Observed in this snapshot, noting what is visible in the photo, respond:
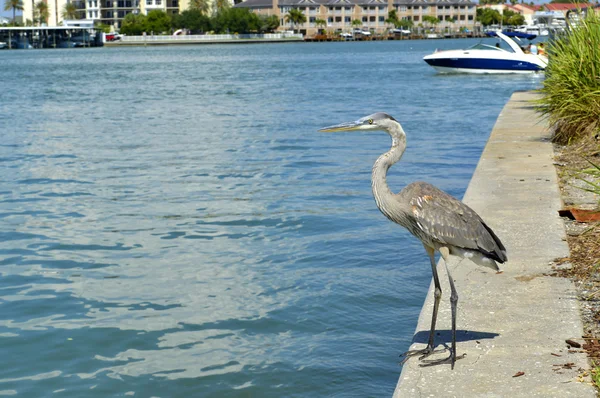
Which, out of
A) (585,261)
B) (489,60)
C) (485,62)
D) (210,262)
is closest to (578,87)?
(210,262)

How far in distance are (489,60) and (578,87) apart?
104 feet

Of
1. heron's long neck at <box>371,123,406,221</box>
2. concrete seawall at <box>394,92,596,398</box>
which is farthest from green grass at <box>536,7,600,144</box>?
heron's long neck at <box>371,123,406,221</box>

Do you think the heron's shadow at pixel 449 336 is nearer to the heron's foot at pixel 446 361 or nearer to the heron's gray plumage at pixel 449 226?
the heron's foot at pixel 446 361

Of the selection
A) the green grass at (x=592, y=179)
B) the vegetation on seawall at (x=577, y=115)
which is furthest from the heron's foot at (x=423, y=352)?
the vegetation on seawall at (x=577, y=115)

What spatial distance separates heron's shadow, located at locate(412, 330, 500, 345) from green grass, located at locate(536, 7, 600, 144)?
23.9 ft

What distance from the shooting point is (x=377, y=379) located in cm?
703

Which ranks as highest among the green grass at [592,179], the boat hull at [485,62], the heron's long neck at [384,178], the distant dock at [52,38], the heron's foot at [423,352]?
the distant dock at [52,38]

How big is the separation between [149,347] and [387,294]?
258cm

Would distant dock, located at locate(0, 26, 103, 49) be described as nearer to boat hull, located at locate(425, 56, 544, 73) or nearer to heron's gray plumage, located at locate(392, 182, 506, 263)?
boat hull, located at locate(425, 56, 544, 73)

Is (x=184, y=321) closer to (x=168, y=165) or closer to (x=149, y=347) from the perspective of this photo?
(x=149, y=347)

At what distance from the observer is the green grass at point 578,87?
41.9 ft

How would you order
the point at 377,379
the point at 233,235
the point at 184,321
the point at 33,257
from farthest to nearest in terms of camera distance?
the point at 233,235 → the point at 33,257 → the point at 184,321 → the point at 377,379

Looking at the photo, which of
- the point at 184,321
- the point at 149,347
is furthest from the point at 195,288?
the point at 149,347

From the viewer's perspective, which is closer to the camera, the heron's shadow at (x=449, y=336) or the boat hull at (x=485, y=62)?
the heron's shadow at (x=449, y=336)
